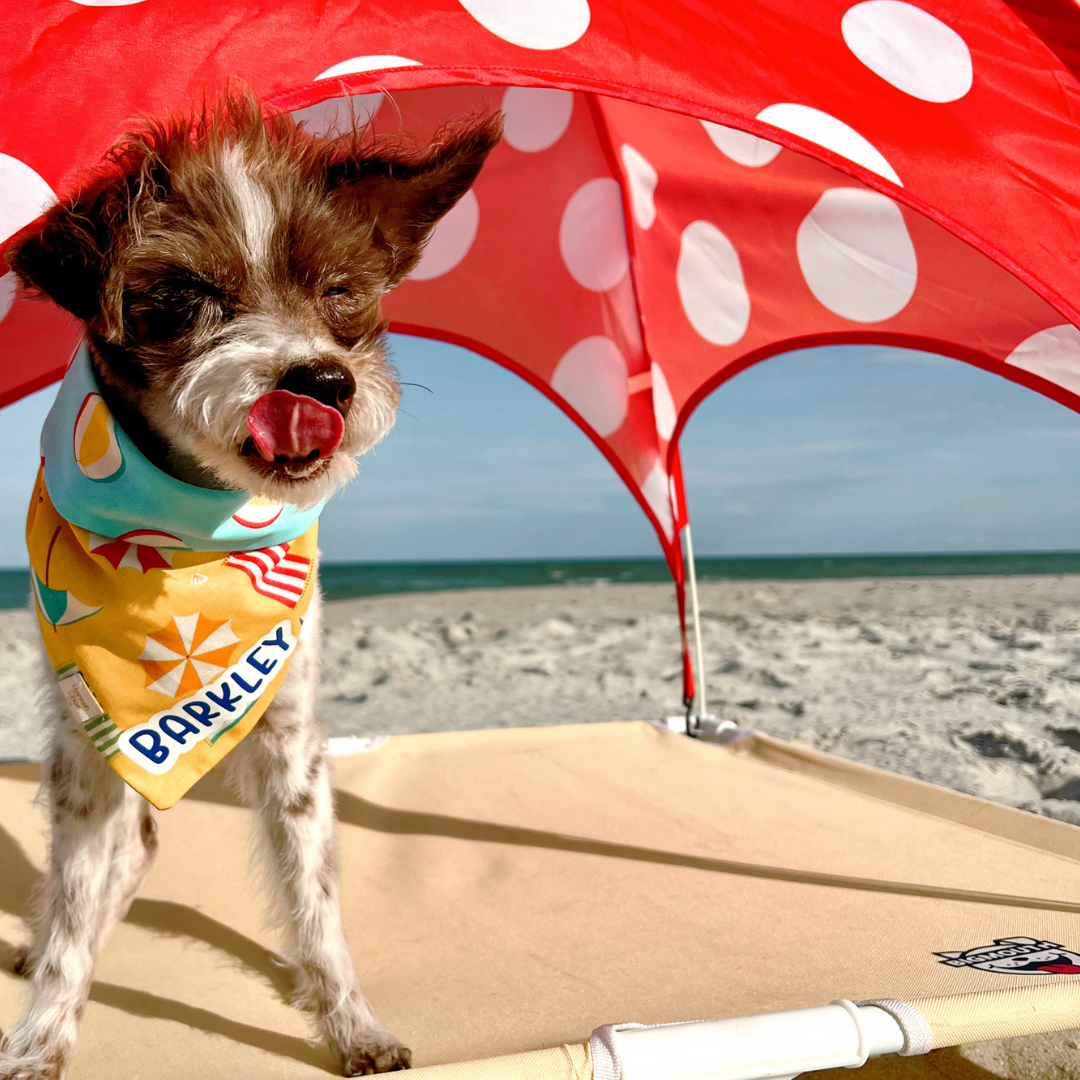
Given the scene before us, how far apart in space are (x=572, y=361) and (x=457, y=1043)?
267 centimetres

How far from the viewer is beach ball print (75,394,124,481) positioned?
1647 mm

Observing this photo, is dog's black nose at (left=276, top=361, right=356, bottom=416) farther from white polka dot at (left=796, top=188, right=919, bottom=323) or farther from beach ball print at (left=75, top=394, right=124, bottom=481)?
white polka dot at (left=796, top=188, right=919, bottom=323)

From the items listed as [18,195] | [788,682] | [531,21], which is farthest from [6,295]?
[788,682]

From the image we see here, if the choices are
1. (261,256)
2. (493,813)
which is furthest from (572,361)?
(261,256)

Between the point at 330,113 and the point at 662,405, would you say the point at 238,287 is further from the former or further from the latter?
the point at 662,405

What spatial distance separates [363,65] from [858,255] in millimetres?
1866

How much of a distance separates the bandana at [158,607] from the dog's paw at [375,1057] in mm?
572

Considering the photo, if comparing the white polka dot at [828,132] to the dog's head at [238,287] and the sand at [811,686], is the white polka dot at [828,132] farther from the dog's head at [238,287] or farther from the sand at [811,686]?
the sand at [811,686]

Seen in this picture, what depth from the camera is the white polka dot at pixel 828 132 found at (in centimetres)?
171

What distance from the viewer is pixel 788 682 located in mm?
5973

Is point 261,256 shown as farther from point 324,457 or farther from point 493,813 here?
point 493,813

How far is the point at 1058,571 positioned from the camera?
2134 cm

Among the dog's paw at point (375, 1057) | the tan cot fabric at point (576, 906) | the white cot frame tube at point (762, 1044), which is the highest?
the white cot frame tube at point (762, 1044)

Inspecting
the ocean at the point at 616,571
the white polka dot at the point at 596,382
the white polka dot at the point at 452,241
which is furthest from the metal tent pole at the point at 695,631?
the ocean at the point at 616,571
